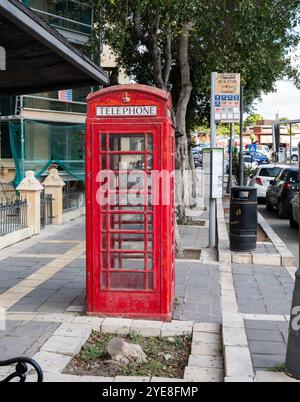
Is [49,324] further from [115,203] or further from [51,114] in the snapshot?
[51,114]

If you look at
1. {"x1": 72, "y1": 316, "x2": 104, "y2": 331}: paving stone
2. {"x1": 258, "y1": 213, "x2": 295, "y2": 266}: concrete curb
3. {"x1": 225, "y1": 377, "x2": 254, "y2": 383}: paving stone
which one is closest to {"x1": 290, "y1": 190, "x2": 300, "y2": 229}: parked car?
{"x1": 258, "y1": 213, "x2": 295, "y2": 266}: concrete curb

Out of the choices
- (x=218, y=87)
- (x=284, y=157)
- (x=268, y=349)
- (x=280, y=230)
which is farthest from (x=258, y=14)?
(x=284, y=157)

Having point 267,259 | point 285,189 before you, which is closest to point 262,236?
point 267,259

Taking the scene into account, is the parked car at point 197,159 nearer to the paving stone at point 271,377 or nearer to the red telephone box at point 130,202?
the red telephone box at point 130,202

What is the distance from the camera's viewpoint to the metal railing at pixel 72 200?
16.1 metres

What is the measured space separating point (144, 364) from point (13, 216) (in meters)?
7.38

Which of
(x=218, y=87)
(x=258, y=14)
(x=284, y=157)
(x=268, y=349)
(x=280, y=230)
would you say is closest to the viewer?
(x=268, y=349)

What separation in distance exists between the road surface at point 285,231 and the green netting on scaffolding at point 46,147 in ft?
20.7

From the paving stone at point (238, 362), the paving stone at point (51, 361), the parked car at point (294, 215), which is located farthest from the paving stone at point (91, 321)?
the parked car at point (294, 215)

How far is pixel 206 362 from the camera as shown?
5.04m

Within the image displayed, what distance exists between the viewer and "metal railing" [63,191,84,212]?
52.9ft

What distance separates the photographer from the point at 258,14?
1254cm
